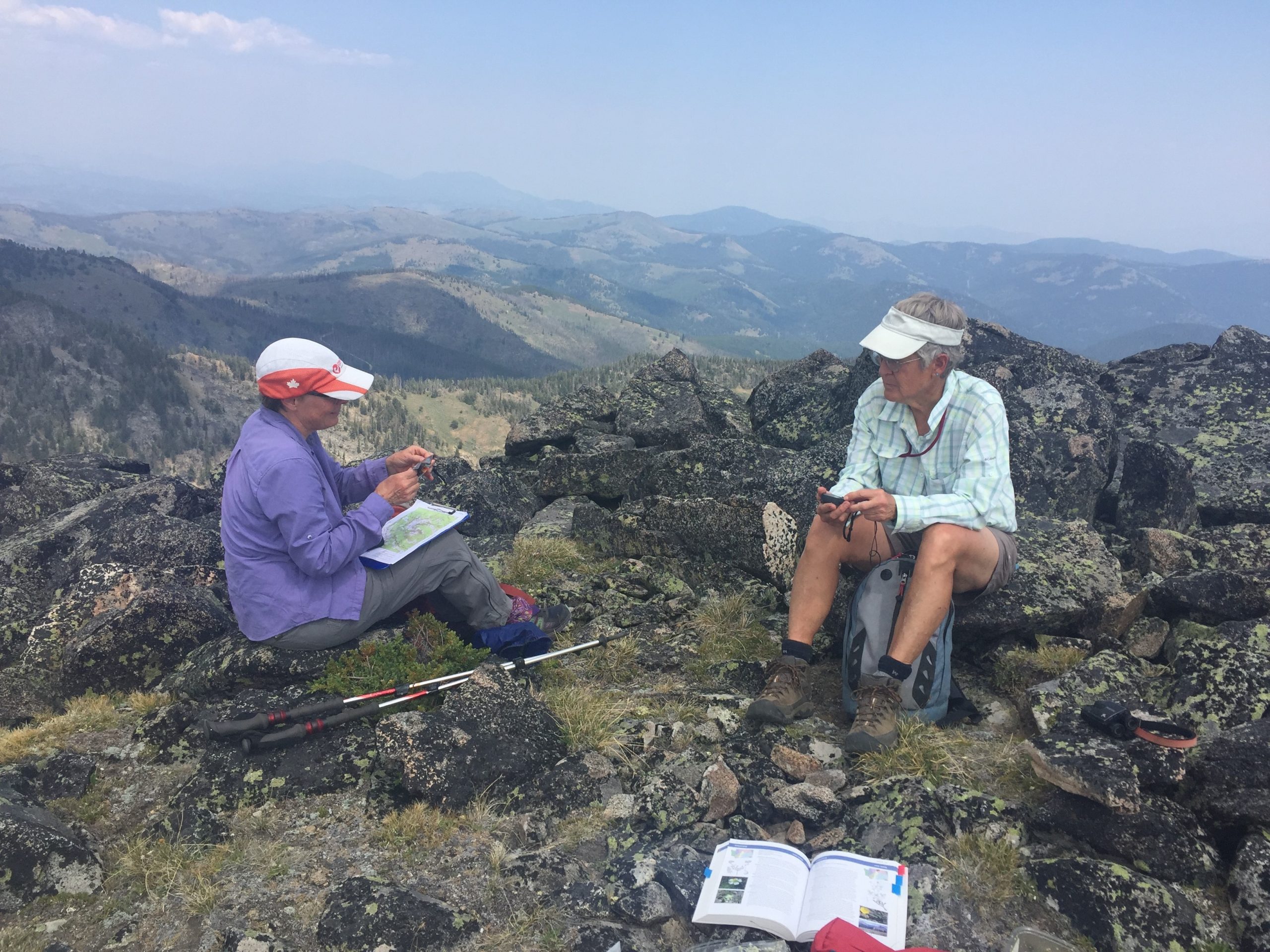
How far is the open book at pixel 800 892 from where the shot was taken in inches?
152

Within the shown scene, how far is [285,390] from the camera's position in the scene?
5742 millimetres

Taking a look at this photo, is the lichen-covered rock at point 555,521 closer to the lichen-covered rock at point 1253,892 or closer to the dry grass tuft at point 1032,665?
the dry grass tuft at point 1032,665

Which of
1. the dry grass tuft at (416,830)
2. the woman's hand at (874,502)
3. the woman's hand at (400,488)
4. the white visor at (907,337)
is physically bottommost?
the dry grass tuft at (416,830)

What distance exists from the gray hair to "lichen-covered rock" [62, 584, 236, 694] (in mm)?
7281

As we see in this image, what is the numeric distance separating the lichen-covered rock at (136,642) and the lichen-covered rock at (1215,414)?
11855 millimetres

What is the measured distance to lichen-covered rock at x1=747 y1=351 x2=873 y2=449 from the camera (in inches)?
485

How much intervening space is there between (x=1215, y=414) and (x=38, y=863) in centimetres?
1423

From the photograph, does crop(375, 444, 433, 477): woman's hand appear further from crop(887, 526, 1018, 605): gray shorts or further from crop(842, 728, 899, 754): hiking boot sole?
crop(842, 728, 899, 754): hiking boot sole

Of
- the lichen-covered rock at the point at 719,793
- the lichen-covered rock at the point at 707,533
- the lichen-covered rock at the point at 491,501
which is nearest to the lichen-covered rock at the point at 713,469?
the lichen-covered rock at the point at 707,533

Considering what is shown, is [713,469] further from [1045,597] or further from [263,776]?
[263,776]

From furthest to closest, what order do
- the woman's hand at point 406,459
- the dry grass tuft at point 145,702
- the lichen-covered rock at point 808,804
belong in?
1. the woman's hand at point 406,459
2. the dry grass tuft at point 145,702
3. the lichen-covered rock at point 808,804

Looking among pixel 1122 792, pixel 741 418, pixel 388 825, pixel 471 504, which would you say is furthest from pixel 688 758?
pixel 741 418

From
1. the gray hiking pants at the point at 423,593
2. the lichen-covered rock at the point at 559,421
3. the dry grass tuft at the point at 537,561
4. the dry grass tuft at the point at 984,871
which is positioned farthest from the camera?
the lichen-covered rock at the point at 559,421

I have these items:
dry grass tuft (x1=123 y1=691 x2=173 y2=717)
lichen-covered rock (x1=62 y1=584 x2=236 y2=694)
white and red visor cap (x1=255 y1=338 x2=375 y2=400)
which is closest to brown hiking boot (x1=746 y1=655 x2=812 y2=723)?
white and red visor cap (x1=255 y1=338 x2=375 y2=400)
